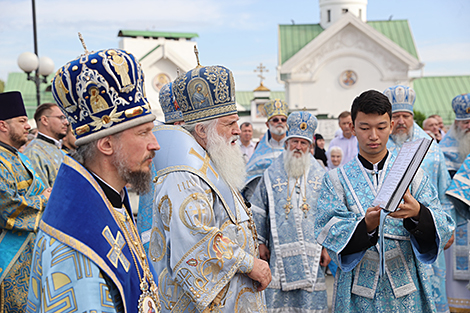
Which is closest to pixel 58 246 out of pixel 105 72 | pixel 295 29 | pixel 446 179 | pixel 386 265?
pixel 105 72

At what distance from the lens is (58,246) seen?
160 centimetres

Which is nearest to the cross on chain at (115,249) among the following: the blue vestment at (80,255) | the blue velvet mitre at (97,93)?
the blue vestment at (80,255)

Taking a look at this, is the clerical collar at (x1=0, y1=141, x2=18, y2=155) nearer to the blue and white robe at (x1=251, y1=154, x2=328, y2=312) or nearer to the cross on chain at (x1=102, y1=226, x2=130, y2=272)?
the blue and white robe at (x1=251, y1=154, x2=328, y2=312)

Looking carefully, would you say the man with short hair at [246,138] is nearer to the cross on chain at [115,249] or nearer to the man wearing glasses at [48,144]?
the man wearing glasses at [48,144]

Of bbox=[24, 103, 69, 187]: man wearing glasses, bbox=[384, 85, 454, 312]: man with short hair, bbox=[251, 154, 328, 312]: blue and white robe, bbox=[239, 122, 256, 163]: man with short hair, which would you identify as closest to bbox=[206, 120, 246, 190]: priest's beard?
bbox=[251, 154, 328, 312]: blue and white robe

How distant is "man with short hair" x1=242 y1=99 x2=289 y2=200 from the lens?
602 cm

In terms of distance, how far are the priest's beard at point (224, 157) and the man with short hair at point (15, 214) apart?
1900mm

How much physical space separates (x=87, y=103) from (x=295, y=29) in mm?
33736

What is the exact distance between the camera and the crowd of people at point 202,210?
5.57 feet

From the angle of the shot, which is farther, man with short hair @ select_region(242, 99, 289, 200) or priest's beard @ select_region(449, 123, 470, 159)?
man with short hair @ select_region(242, 99, 289, 200)

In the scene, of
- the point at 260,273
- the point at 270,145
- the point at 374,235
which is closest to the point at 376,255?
the point at 374,235

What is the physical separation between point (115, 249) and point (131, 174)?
0.31 metres

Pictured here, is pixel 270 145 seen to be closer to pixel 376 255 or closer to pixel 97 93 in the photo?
pixel 376 255

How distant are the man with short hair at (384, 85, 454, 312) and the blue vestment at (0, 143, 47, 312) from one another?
3.24 meters
